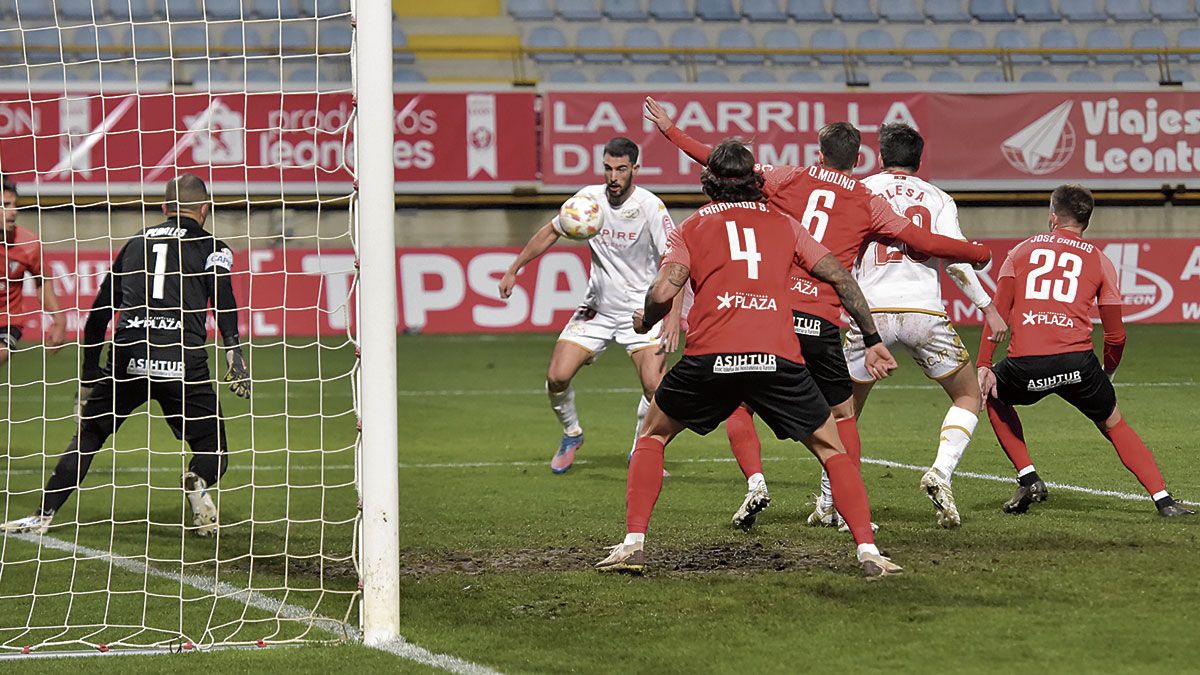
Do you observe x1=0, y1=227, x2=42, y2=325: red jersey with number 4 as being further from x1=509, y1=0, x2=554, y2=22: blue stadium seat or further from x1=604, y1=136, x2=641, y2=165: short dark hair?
x1=509, y1=0, x2=554, y2=22: blue stadium seat

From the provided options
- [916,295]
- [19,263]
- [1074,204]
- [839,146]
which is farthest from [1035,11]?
[839,146]

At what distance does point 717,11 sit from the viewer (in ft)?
87.5

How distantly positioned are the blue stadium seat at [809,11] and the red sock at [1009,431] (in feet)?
65.9

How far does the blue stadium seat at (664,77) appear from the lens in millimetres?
25031

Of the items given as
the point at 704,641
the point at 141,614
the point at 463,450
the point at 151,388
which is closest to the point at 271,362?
the point at 463,450

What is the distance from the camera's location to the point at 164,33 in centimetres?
2595

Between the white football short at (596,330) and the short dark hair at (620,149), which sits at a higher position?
the short dark hair at (620,149)

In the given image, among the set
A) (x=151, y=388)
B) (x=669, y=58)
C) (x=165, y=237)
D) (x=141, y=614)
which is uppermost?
(x=669, y=58)

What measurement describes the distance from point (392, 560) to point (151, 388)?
2941mm

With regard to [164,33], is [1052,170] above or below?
below

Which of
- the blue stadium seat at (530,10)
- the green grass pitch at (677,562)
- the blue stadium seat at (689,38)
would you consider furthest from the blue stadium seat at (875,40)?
the green grass pitch at (677,562)

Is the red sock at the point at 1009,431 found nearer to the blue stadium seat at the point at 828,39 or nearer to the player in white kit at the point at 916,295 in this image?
the player in white kit at the point at 916,295

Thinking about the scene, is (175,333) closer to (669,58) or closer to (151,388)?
(151,388)

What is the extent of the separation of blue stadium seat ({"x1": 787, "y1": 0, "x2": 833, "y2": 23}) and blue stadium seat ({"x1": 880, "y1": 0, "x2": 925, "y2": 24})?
3.41 ft
